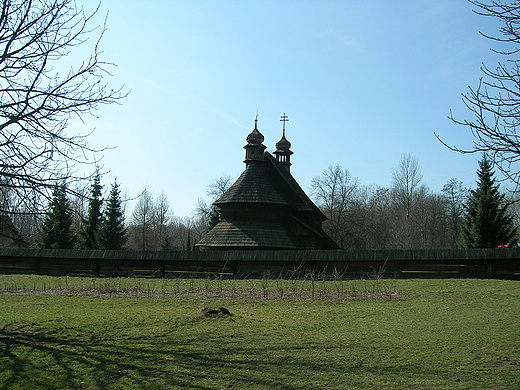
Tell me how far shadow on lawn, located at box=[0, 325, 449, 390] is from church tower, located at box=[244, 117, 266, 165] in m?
23.1

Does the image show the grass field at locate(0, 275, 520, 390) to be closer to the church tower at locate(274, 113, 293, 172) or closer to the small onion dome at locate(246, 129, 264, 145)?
the small onion dome at locate(246, 129, 264, 145)

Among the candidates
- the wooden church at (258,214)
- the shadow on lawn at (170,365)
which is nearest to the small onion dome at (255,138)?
the wooden church at (258,214)

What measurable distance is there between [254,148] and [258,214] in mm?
4946

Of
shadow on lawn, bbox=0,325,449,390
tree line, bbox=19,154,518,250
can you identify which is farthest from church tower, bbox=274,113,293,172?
shadow on lawn, bbox=0,325,449,390

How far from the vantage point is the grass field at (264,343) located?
5883mm

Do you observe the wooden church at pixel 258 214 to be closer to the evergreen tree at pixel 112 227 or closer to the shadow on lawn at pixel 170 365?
the evergreen tree at pixel 112 227

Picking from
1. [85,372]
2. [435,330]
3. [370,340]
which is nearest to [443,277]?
[435,330]

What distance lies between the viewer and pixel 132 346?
24.9 ft

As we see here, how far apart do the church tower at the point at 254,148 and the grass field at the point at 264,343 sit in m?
17.4

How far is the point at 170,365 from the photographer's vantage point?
6.46 m

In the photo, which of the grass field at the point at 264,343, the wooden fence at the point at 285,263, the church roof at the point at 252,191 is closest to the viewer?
the grass field at the point at 264,343

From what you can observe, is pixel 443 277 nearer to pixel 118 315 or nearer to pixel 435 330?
pixel 435 330

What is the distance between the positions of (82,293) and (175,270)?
6443 millimetres

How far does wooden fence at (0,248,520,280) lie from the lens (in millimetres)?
19266
